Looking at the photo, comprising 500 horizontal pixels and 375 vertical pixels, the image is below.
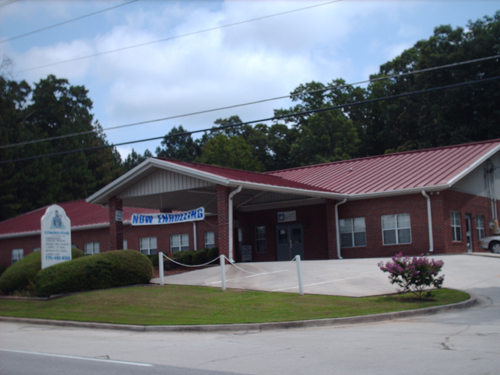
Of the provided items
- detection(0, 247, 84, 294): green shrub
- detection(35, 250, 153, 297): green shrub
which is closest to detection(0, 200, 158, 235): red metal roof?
detection(0, 247, 84, 294): green shrub

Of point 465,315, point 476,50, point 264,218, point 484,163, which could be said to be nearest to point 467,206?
point 484,163

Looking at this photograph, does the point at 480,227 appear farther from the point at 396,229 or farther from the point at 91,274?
the point at 91,274

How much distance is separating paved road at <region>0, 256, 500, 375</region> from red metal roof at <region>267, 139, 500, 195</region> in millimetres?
13077

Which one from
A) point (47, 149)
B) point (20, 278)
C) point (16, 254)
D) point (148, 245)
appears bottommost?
point (20, 278)

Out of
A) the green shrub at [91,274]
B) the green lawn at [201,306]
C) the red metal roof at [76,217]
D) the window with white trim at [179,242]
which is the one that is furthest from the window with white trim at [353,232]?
the red metal roof at [76,217]

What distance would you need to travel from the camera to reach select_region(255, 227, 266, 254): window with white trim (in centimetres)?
3109

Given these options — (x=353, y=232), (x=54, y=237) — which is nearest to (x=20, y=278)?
(x=54, y=237)

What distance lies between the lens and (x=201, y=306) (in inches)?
581

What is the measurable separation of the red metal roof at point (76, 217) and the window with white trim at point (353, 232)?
14.3 metres

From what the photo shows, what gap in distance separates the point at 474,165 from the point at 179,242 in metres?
18.4

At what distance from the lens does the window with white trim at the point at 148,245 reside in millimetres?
36531

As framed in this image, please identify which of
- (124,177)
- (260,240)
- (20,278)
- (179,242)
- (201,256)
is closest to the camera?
(20,278)

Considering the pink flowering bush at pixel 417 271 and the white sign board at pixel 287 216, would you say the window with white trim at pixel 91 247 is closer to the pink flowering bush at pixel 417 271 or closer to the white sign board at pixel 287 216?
the white sign board at pixel 287 216

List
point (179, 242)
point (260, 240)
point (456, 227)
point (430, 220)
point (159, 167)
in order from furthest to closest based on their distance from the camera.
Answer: point (179, 242), point (260, 240), point (456, 227), point (430, 220), point (159, 167)
